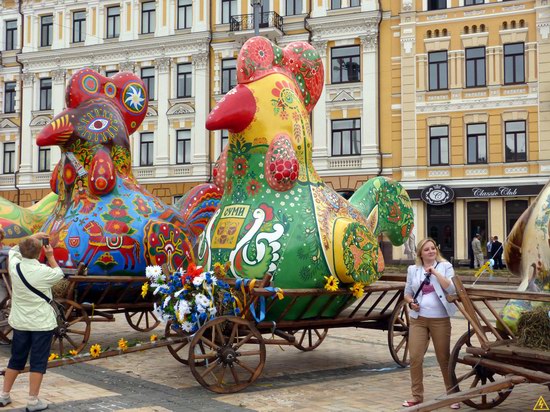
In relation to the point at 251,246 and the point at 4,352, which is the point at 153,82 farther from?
the point at 251,246

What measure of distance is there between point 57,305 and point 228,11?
2359cm

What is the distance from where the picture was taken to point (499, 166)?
84.4 ft

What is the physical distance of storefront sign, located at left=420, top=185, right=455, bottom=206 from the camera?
85.3 feet

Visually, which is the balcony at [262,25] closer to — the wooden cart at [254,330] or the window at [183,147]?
the window at [183,147]

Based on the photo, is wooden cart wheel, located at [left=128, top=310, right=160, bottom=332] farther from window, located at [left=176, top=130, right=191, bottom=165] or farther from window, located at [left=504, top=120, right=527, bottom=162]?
window, located at [left=176, top=130, right=191, bottom=165]

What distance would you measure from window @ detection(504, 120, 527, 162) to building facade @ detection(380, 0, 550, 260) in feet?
0.12

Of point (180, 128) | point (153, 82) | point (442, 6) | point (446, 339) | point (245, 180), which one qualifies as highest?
point (442, 6)

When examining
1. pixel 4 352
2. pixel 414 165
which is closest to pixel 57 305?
pixel 4 352

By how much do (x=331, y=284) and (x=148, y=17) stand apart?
26.2 meters

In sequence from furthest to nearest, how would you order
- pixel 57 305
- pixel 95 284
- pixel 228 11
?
pixel 228 11, pixel 95 284, pixel 57 305

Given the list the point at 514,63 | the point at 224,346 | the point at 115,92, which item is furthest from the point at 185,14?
the point at 224,346

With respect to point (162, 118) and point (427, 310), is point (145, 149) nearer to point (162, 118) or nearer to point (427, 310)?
point (162, 118)

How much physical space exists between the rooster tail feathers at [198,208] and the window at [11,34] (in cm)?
2589

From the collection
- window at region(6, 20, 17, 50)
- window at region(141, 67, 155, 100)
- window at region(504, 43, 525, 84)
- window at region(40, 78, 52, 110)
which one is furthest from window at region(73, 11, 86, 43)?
window at region(504, 43, 525, 84)
